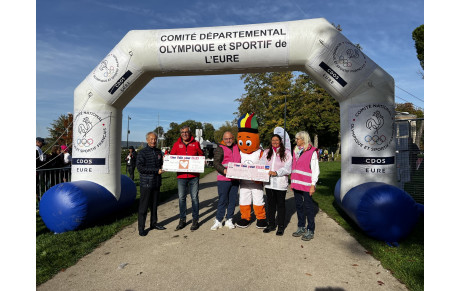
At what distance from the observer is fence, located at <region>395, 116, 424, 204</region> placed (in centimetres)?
833

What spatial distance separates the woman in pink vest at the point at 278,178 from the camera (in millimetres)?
5262

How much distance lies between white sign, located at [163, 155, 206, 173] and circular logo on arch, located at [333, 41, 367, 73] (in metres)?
3.35

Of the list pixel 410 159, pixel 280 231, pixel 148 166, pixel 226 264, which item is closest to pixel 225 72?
pixel 148 166

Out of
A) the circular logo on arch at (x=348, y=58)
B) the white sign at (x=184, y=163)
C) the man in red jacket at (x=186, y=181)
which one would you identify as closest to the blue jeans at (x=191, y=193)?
the man in red jacket at (x=186, y=181)

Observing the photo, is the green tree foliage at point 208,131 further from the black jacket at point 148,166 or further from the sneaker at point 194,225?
the black jacket at point 148,166

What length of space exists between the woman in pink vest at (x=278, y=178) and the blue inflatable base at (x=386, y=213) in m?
1.29

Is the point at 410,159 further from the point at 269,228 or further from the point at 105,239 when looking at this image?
the point at 105,239

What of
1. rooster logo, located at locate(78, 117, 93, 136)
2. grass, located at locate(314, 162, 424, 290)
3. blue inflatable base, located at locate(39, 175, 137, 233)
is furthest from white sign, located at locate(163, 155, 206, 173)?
grass, located at locate(314, 162, 424, 290)

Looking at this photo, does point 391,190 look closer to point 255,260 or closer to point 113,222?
point 255,260

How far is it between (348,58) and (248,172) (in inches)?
119

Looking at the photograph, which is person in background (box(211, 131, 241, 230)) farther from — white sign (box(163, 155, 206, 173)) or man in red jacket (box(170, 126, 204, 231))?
man in red jacket (box(170, 126, 204, 231))

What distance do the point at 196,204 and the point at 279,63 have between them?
11.3 ft

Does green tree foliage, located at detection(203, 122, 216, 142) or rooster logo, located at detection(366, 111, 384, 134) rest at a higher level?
green tree foliage, located at detection(203, 122, 216, 142)

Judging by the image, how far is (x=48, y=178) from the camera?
8.23m
